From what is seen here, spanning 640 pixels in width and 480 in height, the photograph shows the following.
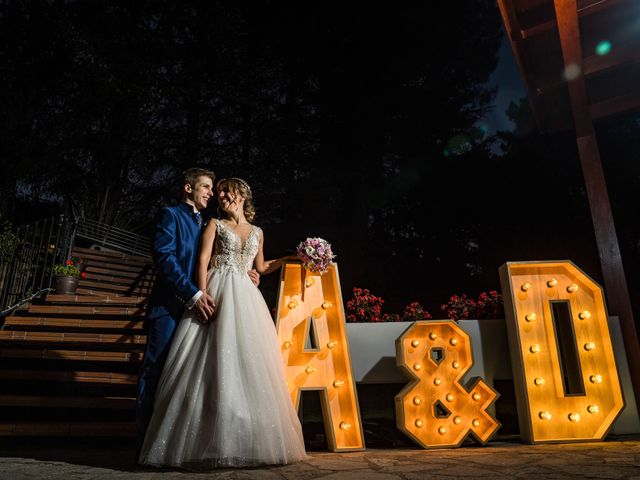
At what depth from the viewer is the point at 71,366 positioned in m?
5.80

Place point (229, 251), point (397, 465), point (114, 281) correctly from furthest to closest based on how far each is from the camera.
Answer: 1. point (114, 281)
2. point (229, 251)
3. point (397, 465)

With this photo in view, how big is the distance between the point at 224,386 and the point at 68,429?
2480 millimetres

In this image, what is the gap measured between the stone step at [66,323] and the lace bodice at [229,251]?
3429 mm

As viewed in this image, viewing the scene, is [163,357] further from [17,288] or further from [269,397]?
[17,288]

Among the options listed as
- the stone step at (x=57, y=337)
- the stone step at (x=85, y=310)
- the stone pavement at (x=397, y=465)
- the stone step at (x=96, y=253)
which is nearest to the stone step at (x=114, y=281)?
the stone step at (x=96, y=253)

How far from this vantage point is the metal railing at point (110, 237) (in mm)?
14205

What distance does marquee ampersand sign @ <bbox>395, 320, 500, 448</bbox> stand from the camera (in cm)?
401

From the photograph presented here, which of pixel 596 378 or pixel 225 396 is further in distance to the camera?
pixel 596 378

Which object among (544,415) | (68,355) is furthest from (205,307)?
(68,355)

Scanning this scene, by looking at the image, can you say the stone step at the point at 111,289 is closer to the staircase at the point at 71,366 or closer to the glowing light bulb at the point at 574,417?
the staircase at the point at 71,366

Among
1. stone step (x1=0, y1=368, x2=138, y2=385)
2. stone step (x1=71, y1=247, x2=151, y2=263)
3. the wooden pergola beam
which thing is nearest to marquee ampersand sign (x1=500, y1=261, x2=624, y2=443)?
the wooden pergola beam

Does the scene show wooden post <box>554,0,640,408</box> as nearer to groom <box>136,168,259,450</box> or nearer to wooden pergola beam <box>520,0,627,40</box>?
wooden pergola beam <box>520,0,627,40</box>

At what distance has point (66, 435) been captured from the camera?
4477mm

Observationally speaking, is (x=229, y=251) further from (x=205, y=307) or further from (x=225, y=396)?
(x=225, y=396)
